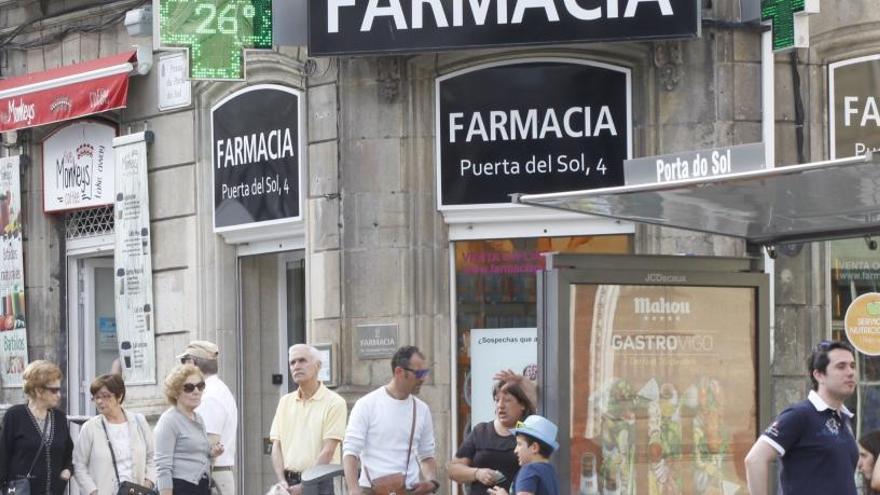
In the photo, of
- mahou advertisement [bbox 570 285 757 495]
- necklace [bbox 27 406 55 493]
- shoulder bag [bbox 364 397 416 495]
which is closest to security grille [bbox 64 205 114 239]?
necklace [bbox 27 406 55 493]

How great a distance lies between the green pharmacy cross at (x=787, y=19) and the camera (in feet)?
47.2

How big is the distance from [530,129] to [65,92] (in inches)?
216

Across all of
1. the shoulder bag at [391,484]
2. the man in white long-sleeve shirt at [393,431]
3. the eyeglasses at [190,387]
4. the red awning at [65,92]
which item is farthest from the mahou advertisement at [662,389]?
the red awning at [65,92]

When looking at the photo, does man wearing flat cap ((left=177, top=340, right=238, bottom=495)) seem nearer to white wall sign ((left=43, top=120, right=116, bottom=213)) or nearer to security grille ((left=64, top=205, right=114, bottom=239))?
white wall sign ((left=43, top=120, right=116, bottom=213))

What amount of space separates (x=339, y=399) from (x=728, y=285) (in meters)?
3.57

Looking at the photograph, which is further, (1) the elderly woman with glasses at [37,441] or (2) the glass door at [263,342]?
(2) the glass door at [263,342]

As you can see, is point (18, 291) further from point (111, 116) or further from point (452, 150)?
point (452, 150)

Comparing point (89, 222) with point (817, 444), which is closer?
point (817, 444)

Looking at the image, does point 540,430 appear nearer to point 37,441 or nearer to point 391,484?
point 391,484

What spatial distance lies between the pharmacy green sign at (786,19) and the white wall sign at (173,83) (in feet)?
18.4

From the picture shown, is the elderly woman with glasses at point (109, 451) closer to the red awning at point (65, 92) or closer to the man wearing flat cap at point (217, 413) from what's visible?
the man wearing flat cap at point (217, 413)

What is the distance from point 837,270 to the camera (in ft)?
49.8

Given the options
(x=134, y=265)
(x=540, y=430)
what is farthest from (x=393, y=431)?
(x=134, y=265)

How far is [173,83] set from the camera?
18094mm
